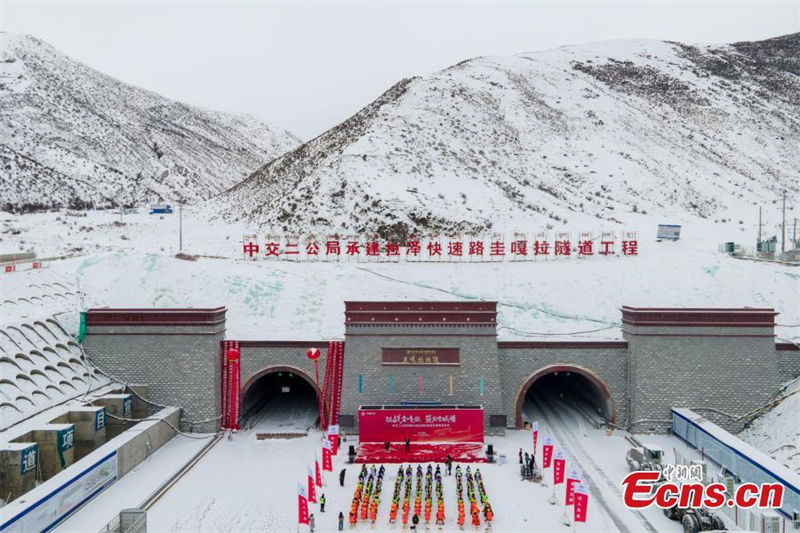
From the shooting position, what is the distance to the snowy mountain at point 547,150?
5828 centimetres

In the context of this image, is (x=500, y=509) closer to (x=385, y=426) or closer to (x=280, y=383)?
(x=385, y=426)

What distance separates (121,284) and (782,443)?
3469 centimetres

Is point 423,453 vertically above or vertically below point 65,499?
below

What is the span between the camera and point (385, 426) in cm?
2723

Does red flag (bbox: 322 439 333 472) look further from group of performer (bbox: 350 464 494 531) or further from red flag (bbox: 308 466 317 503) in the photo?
red flag (bbox: 308 466 317 503)

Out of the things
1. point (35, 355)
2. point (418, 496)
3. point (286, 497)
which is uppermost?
point (35, 355)

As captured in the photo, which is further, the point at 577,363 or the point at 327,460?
Answer: the point at 577,363

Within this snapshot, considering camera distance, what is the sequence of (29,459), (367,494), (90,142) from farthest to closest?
(90,142)
(367,494)
(29,459)

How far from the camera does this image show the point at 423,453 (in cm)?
2606

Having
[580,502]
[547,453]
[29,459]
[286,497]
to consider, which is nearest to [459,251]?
[547,453]

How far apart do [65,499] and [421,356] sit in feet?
50.3

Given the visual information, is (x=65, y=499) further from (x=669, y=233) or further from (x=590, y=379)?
(x=669, y=233)

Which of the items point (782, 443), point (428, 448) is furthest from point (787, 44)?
point (428, 448)

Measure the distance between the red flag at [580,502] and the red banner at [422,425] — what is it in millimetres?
7959
